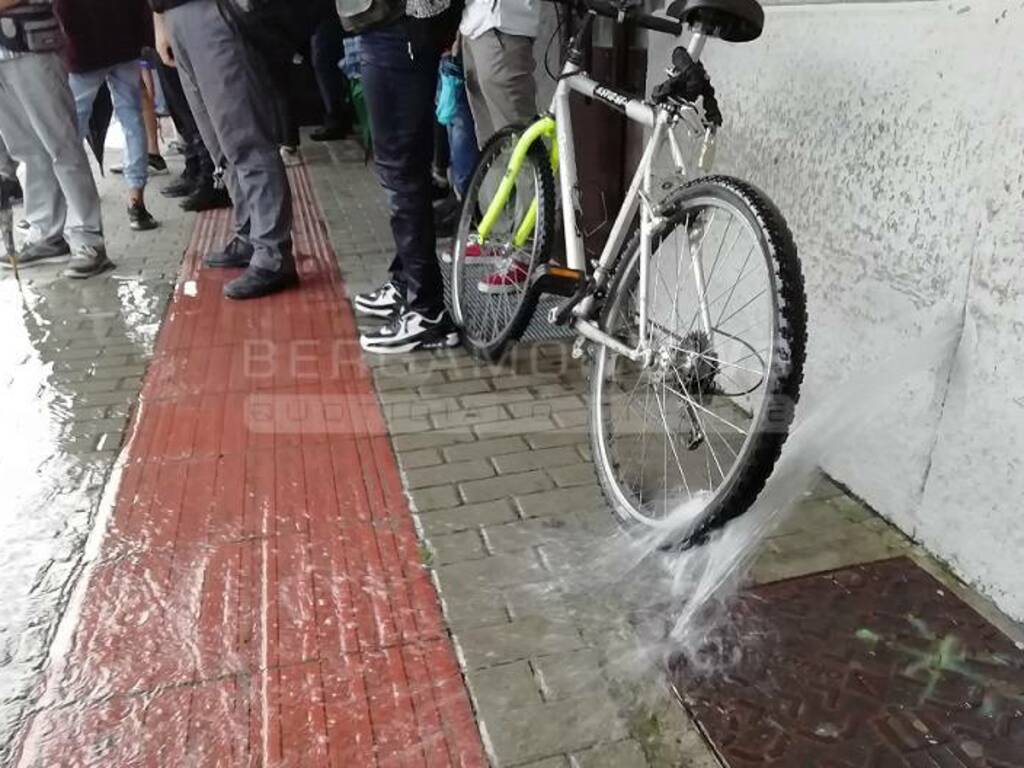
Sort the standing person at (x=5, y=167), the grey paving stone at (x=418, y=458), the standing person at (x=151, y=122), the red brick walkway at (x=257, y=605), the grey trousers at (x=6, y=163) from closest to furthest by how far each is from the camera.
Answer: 1. the red brick walkway at (x=257, y=605)
2. the grey paving stone at (x=418, y=458)
3. the standing person at (x=5, y=167)
4. the grey trousers at (x=6, y=163)
5. the standing person at (x=151, y=122)

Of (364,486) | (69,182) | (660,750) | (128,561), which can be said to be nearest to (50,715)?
(128,561)

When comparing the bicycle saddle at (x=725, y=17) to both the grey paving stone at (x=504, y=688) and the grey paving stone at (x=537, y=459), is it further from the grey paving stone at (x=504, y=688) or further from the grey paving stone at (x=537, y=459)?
the grey paving stone at (x=504, y=688)

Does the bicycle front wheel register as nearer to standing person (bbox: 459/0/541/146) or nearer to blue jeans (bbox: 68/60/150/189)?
standing person (bbox: 459/0/541/146)

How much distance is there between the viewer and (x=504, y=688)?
2039 mm

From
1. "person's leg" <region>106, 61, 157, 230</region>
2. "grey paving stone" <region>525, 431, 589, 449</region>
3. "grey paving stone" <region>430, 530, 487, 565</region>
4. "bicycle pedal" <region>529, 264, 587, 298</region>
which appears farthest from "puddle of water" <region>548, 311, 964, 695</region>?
"person's leg" <region>106, 61, 157, 230</region>

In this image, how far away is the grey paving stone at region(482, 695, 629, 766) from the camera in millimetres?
1869

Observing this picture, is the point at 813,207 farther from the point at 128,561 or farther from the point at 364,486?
the point at 128,561

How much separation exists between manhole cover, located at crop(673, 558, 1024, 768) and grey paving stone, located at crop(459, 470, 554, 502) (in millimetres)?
815

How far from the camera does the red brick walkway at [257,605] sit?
1.93 m

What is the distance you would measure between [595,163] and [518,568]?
8.60 ft

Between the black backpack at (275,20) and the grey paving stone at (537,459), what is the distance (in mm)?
2503

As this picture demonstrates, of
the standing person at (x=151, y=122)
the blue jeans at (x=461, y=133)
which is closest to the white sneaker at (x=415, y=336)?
the blue jeans at (x=461, y=133)

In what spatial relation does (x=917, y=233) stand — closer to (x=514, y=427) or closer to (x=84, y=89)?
(x=514, y=427)

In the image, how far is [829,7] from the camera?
2537 millimetres
